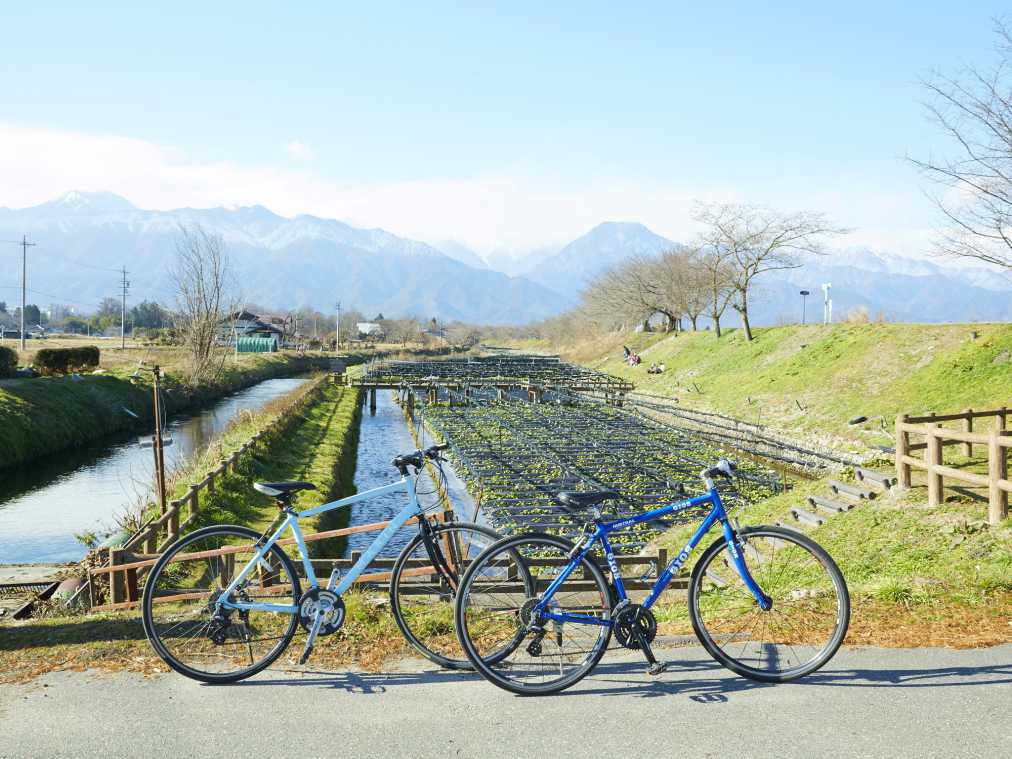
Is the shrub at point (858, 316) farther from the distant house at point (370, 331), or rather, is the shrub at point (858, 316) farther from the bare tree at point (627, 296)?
the distant house at point (370, 331)

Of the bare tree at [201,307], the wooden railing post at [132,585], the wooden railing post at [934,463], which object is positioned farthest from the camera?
the bare tree at [201,307]

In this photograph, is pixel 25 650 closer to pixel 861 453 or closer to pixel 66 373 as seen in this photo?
pixel 861 453

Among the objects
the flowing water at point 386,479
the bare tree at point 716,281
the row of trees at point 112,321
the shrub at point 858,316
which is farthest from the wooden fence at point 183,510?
the row of trees at point 112,321

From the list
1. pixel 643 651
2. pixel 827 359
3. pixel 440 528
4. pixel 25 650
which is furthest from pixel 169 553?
pixel 827 359

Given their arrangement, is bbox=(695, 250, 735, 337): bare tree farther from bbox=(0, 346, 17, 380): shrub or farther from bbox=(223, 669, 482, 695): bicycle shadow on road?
bbox=(223, 669, 482, 695): bicycle shadow on road

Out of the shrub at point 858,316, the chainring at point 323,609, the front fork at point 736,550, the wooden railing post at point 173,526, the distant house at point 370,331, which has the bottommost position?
the wooden railing post at point 173,526

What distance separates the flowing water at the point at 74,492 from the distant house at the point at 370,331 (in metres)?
106

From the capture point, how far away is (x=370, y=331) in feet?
520

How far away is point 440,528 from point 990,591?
4655 millimetres

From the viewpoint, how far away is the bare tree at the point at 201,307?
46281 millimetres

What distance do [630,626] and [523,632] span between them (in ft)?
2.07

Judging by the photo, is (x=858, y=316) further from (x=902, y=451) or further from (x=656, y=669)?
(x=656, y=669)

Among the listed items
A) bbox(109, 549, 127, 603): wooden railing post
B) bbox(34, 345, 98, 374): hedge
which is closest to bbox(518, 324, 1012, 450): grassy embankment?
bbox(109, 549, 127, 603): wooden railing post

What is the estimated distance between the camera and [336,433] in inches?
1233
